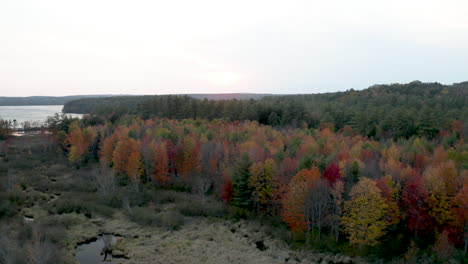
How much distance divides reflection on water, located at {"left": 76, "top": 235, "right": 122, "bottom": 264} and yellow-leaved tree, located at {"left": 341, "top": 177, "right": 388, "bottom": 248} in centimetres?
1984

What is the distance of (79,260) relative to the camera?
27.2 meters

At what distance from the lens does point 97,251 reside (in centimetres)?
2908

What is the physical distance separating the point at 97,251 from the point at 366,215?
76.6ft

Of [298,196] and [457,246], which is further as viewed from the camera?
[298,196]

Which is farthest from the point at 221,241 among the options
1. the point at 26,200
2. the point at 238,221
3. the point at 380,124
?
the point at 380,124

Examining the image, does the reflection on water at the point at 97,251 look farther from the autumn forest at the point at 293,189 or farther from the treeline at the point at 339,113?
the treeline at the point at 339,113

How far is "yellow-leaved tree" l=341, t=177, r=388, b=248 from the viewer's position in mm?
28391

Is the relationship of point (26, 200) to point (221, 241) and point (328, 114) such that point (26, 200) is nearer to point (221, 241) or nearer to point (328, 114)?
point (221, 241)

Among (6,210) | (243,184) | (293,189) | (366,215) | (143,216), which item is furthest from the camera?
(243,184)

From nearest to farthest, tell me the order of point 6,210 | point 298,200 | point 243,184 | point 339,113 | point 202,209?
1. point 298,200
2. point 6,210
3. point 243,184
4. point 202,209
5. point 339,113

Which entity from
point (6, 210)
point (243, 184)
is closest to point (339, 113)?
point (243, 184)

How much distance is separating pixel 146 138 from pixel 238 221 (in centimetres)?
2508

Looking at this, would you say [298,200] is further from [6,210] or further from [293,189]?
[6,210]

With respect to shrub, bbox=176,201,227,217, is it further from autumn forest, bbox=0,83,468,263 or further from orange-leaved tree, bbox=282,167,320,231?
orange-leaved tree, bbox=282,167,320,231
